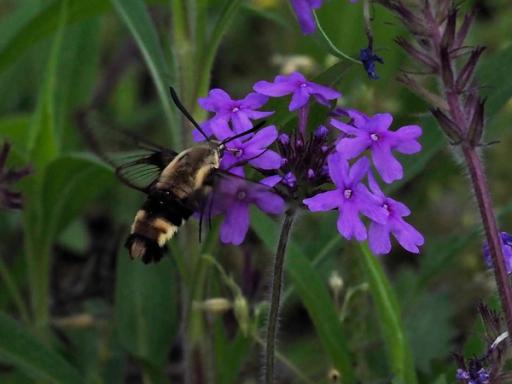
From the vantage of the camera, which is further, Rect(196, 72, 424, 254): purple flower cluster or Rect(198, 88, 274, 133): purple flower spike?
Rect(198, 88, 274, 133): purple flower spike

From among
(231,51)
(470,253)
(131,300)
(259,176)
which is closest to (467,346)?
(259,176)

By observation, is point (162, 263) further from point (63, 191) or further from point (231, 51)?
point (231, 51)

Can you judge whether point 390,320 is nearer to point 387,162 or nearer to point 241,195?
point 387,162

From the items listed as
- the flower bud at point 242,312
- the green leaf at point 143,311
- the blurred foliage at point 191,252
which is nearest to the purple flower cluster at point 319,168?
the blurred foliage at point 191,252

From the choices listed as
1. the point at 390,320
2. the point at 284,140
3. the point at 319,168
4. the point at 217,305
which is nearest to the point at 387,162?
the point at 319,168

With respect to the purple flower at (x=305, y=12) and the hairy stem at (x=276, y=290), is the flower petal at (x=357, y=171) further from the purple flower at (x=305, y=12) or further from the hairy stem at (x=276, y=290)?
the purple flower at (x=305, y=12)

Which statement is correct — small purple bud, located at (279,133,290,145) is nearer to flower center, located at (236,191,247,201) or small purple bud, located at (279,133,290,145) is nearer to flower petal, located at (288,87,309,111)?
flower petal, located at (288,87,309,111)

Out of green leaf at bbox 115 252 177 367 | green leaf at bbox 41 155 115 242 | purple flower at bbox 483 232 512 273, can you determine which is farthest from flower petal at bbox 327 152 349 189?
green leaf at bbox 115 252 177 367
